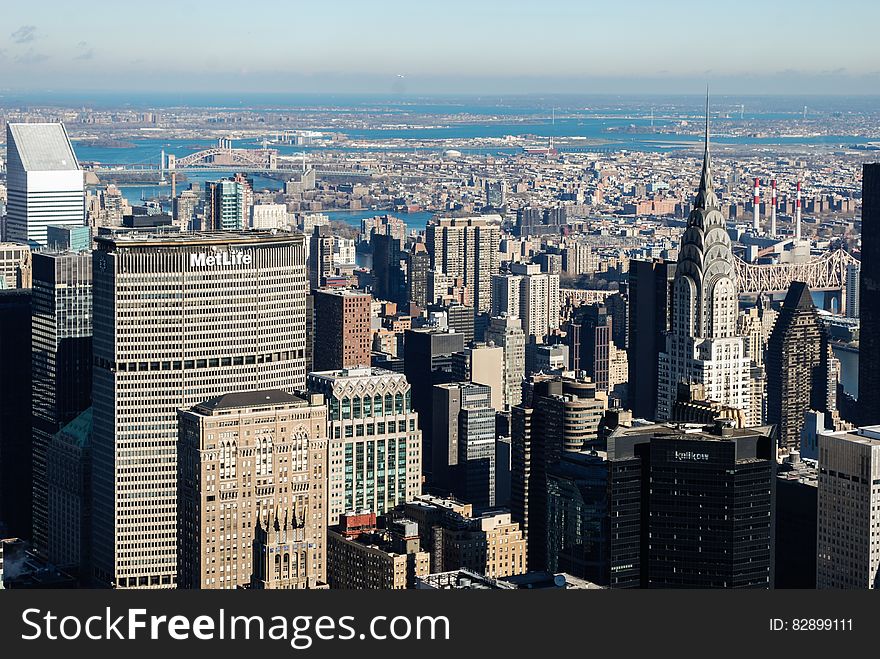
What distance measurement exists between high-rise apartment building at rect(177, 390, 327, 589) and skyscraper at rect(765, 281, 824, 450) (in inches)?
381

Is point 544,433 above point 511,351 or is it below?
above

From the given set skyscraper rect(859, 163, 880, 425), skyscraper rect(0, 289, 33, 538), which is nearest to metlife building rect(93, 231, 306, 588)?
skyscraper rect(0, 289, 33, 538)

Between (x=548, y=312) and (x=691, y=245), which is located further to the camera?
(x=548, y=312)

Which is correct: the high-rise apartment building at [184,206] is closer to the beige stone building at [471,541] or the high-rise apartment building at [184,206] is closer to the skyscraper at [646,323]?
the skyscraper at [646,323]

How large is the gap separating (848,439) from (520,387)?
14495 millimetres

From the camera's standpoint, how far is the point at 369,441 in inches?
870

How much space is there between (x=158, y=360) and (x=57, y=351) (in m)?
2.99

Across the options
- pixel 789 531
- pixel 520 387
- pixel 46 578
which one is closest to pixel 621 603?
pixel 789 531

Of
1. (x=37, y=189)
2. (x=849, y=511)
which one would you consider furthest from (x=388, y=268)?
(x=849, y=511)

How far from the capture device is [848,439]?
56.2 ft

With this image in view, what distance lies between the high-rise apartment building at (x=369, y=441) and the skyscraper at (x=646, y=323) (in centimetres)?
550

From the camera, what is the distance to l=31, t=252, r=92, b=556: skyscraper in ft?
75.5

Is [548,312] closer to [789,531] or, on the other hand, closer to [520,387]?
[520,387]

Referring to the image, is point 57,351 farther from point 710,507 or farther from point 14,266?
point 710,507
